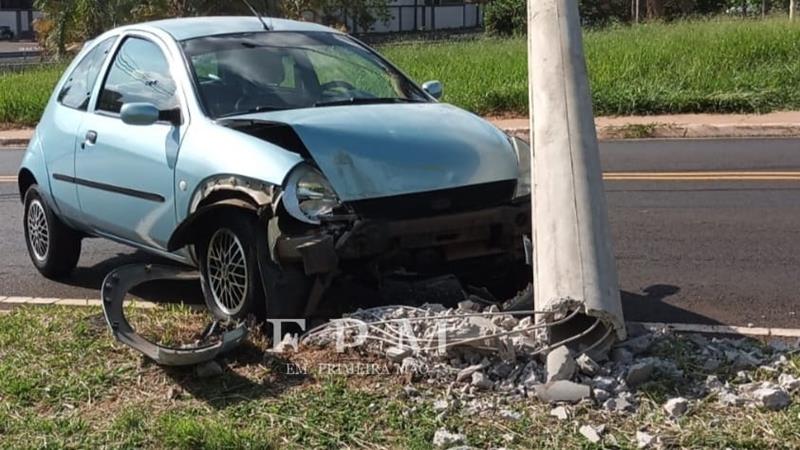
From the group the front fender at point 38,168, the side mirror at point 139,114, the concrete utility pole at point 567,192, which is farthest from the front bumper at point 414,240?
the front fender at point 38,168

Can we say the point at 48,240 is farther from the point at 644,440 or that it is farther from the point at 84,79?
the point at 644,440

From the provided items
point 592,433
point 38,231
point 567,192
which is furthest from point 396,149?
point 38,231

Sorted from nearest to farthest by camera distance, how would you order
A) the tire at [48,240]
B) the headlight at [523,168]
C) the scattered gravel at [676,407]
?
the scattered gravel at [676,407], the headlight at [523,168], the tire at [48,240]

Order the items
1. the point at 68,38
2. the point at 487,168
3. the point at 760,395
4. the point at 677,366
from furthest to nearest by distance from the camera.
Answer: the point at 68,38 → the point at 487,168 → the point at 677,366 → the point at 760,395

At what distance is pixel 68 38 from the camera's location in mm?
29938

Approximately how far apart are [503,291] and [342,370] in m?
1.67

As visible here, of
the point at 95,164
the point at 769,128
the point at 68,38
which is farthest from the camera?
the point at 68,38

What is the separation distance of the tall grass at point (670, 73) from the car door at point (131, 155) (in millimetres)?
10617

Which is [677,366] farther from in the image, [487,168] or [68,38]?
[68,38]

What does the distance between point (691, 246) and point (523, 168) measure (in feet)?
8.44

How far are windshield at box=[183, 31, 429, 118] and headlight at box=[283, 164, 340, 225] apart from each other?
3.07 ft

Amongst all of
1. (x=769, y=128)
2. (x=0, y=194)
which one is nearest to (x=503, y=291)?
(x=0, y=194)

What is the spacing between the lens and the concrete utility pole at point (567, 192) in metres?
5.12

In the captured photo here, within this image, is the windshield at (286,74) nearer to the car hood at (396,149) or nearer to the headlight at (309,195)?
the car hood at (396,149)
